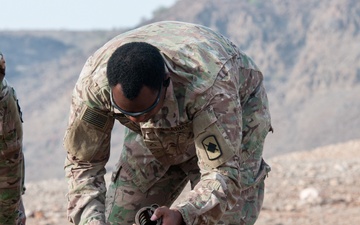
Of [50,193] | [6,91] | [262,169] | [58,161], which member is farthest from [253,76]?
[58,161]

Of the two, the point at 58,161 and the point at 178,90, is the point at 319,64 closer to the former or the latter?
the point at 58,161

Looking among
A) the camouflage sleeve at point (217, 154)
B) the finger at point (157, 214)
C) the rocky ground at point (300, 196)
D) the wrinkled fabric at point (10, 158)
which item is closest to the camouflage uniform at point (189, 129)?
the camouflage sleeve at point (217, 154)

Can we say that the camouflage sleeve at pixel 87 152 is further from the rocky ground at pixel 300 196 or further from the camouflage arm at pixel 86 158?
the rocky ground at pixel 300 196

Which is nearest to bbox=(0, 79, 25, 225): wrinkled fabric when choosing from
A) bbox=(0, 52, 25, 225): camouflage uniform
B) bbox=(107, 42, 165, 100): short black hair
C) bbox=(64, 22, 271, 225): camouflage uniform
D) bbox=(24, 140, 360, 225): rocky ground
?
bbox=(0, 52, 25, 225): camouflage uniform

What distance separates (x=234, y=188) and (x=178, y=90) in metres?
0.48

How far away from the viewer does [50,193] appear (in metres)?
13.9

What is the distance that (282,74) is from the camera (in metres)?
38.4

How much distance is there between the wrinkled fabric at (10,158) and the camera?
6.11 m

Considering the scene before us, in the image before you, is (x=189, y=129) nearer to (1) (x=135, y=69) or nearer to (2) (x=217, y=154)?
(2) (x=217, y=154)

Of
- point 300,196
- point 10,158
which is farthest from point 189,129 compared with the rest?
point 300,196

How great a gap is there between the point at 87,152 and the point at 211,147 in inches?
22.5

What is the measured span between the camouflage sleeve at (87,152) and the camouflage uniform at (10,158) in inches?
52.0

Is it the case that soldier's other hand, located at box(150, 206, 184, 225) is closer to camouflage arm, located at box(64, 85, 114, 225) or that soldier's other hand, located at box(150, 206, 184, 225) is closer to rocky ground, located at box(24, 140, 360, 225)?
camouflage arm, located at box(64, 85, 114, 225)

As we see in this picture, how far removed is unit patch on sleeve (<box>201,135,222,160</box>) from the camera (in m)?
4.55
